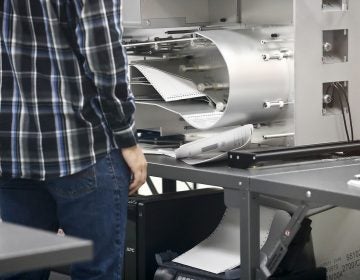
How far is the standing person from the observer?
162 cm

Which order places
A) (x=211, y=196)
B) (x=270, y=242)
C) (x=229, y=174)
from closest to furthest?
(x=229, y=174)
(x=270, y=242)
(x=211, y=196)

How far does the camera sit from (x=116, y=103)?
5.46 ft

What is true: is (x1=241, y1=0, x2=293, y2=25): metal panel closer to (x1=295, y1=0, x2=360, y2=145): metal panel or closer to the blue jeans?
(x1=295, y1=0, x2=360, y2=145): metal panel

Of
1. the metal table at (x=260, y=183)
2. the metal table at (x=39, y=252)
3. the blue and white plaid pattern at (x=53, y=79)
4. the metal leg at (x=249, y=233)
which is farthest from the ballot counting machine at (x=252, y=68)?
the metal table at (x=39, y=252)

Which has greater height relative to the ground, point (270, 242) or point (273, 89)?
point (273, 89)

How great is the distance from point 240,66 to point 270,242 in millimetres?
471

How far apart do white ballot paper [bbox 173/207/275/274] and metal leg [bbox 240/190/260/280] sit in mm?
186

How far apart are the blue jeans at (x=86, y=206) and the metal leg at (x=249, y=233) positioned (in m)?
0.36

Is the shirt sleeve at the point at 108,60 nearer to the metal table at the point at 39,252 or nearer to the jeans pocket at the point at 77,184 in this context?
the jeans pocket at the point at 77,184

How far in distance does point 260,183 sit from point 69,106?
53 cm

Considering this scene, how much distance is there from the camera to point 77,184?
1.65 metres

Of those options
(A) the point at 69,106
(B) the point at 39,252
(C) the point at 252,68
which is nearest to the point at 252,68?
(C) the point at 252,68

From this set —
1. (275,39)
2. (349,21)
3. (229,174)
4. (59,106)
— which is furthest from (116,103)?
(349,21)

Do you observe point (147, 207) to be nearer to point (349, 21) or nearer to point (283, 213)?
point (283, 213)
